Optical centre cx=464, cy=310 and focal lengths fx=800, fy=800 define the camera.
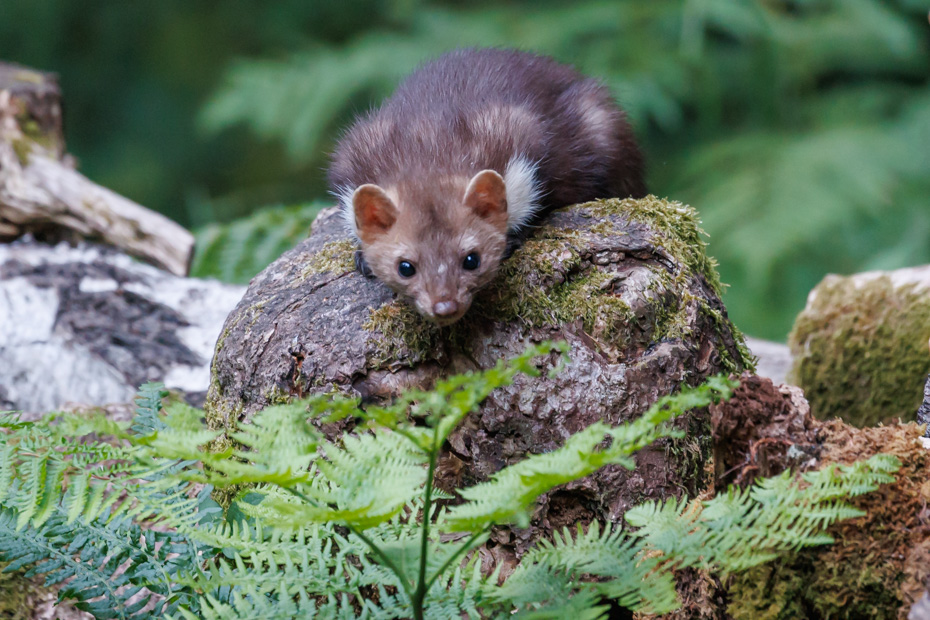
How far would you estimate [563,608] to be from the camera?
169 cm

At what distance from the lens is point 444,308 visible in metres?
2.50

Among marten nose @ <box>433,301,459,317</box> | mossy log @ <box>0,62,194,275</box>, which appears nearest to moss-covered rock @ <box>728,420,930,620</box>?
marten nose @ <box>433,301,459,317</box>

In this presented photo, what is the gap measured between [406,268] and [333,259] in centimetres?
52

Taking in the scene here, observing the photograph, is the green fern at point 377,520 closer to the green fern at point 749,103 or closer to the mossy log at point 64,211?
the mossy log at point 64,211

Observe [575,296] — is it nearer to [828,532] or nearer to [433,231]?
[433,231]

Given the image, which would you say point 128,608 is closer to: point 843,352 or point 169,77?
point 843,352

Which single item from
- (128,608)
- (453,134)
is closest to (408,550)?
(128,608)

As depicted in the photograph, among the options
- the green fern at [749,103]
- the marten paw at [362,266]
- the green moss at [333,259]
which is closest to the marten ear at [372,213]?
the marten paw at [362,266]

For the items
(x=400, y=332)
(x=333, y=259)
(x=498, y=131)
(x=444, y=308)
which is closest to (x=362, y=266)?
(x=333, y=259)

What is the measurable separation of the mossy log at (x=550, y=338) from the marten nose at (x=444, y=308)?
0.17 m

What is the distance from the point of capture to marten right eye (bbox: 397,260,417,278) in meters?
2.74

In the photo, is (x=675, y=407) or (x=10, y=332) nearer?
(x=675, y=407)

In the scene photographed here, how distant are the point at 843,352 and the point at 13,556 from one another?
3.83m

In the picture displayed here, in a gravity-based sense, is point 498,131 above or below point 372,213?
above
